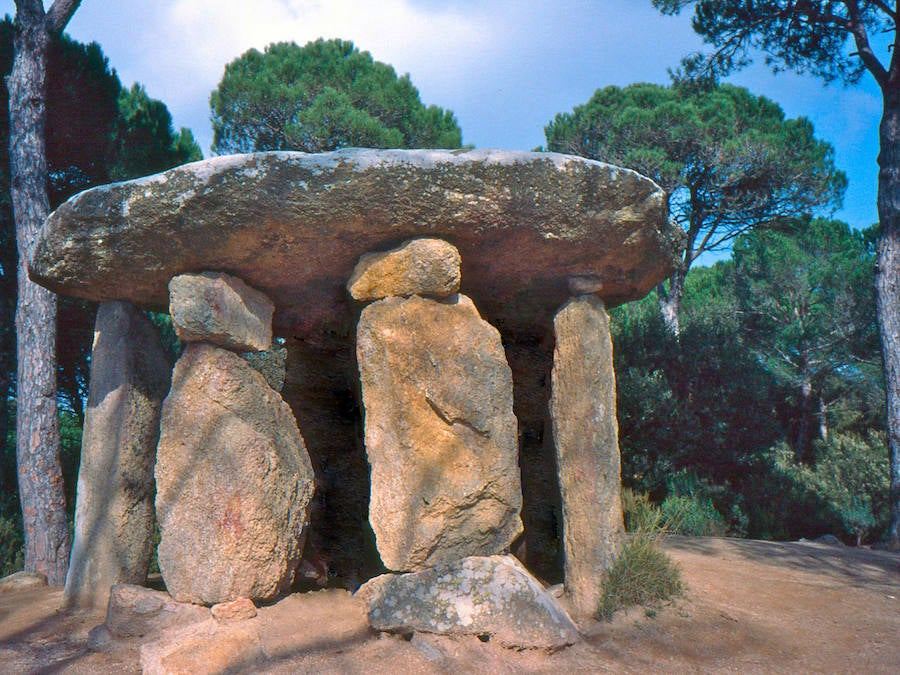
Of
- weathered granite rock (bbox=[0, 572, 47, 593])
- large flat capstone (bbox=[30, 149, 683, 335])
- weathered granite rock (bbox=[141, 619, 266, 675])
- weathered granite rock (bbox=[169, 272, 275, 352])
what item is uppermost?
large flat capstone (bbox=[30, 149, 683, 335])

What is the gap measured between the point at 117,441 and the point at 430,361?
7.55 feet

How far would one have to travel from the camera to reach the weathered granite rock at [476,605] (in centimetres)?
321

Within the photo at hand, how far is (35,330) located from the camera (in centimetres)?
654

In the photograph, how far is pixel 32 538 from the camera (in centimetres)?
628

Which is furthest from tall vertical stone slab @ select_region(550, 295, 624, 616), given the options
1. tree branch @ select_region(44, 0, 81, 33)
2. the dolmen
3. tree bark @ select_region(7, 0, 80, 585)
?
tree branch @ select_region(44, 0, 81, 33)

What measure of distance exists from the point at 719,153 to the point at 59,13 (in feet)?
33.5

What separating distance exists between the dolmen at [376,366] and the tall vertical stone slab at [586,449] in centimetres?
1

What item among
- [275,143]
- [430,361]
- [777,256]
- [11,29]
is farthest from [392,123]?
[430,361]

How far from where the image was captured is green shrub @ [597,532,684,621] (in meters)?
3.96

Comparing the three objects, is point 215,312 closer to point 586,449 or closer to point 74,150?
point 586,449

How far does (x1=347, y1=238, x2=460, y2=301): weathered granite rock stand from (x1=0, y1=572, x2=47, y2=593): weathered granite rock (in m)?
3.69

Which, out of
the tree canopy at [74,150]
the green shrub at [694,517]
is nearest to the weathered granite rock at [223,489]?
the green shrub at [694,517]

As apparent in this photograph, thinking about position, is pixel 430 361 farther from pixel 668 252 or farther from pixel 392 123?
pixel 392 123

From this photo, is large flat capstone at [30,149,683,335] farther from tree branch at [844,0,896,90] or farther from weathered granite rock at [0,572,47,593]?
tree branch at [844,0,896,90]
